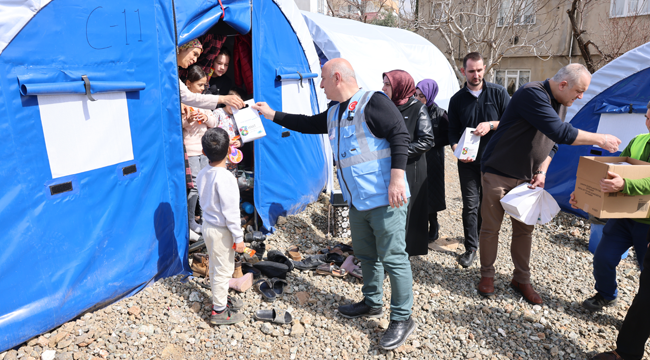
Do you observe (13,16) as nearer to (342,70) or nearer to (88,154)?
(88,154)

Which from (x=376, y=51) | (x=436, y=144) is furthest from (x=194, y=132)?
(x=376, y=51)

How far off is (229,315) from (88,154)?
148 cm

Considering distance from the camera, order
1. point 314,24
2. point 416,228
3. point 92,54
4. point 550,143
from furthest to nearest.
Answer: point 314,24, point 416,228, point 550,143, point 92,54

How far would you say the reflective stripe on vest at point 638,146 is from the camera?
283 cm

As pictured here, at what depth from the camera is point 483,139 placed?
157 inches

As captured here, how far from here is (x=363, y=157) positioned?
2.65 m

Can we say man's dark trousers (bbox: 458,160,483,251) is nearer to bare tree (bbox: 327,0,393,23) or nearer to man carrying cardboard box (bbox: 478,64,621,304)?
man carrying cardboard box (bbox: 478,64,621,304)

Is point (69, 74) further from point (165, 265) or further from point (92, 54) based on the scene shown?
point (165, 265)

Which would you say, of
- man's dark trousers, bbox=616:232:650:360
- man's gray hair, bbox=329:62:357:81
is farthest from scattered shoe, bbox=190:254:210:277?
man's dark trousers, bbox=616:232:650:360

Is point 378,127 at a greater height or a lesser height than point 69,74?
lesser

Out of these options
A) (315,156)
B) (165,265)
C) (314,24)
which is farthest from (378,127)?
(314,24)

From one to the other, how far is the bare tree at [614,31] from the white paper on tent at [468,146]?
8523 mm

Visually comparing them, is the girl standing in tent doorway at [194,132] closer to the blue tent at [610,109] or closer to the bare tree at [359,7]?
the blue tent at [610,109]

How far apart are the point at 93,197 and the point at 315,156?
3.14 meters
